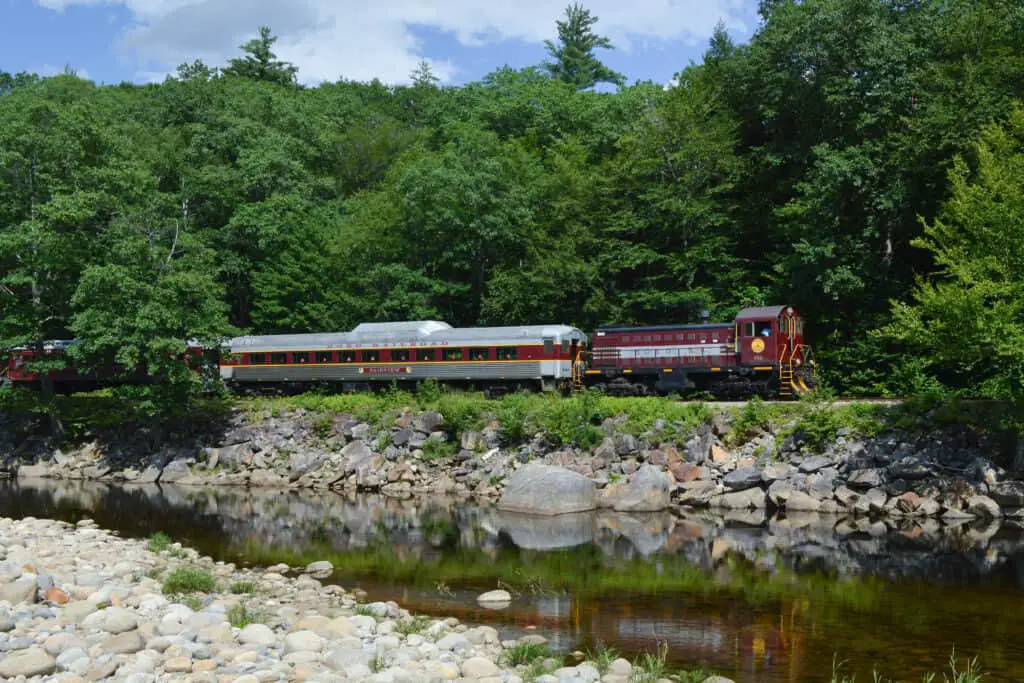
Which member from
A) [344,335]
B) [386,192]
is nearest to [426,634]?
[344,335]

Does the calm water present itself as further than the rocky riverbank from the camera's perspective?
Yes

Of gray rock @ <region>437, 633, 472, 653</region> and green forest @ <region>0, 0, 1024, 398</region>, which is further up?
green forest @ <region>0, 0, 1024, 398</region>

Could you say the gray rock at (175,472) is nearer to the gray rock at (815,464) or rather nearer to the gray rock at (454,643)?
the gray rock at (815,464)

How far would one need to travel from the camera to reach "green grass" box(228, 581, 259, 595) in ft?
59.1

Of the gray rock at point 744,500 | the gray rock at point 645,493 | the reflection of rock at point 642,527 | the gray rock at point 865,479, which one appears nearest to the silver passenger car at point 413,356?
the gray rock at point 645,493

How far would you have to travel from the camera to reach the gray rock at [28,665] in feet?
37.7

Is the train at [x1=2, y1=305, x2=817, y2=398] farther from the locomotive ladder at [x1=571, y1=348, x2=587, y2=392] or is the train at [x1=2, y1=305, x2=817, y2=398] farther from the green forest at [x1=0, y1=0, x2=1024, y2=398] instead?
the green forest at [x1=0, y1=0, x2=1024, y2=398]

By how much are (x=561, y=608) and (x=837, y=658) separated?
5.43 metres

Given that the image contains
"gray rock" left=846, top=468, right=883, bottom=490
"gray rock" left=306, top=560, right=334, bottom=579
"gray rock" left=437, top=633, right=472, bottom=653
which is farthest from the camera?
"gray rock" left=846, top=468, right=883, bottom=490

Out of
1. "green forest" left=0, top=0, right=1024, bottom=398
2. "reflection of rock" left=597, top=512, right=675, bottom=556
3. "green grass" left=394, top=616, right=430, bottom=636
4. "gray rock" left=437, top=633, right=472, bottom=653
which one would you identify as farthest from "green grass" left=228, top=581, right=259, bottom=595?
"green forest" left=0, top=0, right=1024, bottom=398

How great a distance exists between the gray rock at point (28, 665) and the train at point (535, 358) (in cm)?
2654

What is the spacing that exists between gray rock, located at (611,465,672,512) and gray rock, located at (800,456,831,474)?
13.9ft

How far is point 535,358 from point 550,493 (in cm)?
1023

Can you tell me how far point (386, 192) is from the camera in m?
52.4
